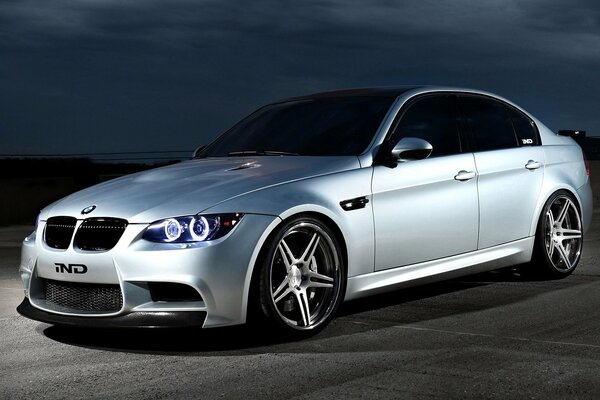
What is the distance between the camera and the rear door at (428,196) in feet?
23.2

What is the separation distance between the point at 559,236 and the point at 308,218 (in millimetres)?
3385

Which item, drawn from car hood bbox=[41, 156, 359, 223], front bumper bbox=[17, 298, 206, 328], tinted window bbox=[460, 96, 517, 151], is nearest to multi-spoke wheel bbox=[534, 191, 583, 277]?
tinted window bbox=[460, 96, 517, 151]

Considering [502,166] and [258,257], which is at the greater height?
[502,166]

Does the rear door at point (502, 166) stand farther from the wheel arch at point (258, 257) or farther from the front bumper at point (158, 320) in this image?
the front bumper at point (158, 320)

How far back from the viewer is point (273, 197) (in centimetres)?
629

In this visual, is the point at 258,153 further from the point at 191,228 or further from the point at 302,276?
the point at 191,228

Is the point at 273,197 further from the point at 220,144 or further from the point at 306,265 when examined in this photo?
the point at 220,144

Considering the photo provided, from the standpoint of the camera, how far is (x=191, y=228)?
6039mm

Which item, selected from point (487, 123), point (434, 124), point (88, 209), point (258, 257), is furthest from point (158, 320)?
point (487, 123)

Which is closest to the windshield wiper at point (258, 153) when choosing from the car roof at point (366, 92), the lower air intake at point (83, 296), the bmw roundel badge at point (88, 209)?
the car roof at point (366, 92)

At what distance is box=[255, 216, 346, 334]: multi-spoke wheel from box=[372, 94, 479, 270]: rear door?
1.47 feet

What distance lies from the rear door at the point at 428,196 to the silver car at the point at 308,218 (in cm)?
1

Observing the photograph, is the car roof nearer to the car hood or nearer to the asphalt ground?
the car hood

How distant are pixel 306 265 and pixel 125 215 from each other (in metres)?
1.20
